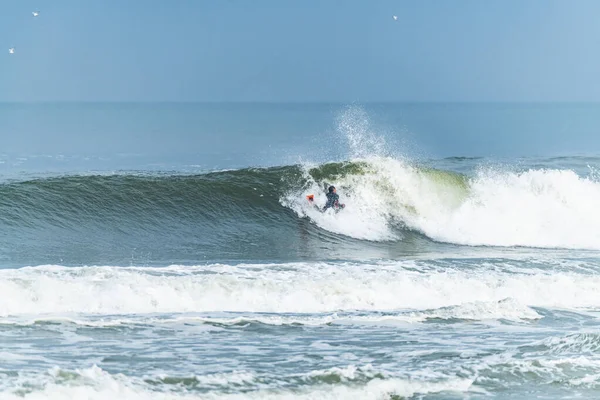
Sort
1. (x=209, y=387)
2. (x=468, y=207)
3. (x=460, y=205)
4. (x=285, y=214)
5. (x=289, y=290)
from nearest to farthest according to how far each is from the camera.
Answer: (x=209, y=387)
(x=289, y=290)
(x=285, y=214)
(x=468, y=207)
(x=460, y=205)

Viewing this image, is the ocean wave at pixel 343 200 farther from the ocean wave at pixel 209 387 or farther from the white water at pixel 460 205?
the ocean wave at pixel 209 387

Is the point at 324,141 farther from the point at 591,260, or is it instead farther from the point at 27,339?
the point at 27,339

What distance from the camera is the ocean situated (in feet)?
32.4

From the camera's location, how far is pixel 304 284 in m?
14.5

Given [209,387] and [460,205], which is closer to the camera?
[209,387]

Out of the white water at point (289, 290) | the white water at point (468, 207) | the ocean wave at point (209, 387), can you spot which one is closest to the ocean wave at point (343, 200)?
the white water at point (468, 207)

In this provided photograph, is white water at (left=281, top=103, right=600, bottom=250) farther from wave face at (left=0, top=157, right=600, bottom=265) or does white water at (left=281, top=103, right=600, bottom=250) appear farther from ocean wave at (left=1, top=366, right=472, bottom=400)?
ocean wave at (left=1, top=366, right=472, bottom=400)

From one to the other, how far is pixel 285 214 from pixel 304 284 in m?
8.20

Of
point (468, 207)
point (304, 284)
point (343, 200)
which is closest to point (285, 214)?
point (343, 200)

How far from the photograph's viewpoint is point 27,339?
36.2 feet

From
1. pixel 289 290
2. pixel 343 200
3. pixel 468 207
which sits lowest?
pixel 289 290

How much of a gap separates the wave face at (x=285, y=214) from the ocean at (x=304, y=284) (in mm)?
72

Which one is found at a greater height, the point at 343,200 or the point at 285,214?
the point at 343,200

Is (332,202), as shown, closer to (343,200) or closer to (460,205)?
(343,200)
